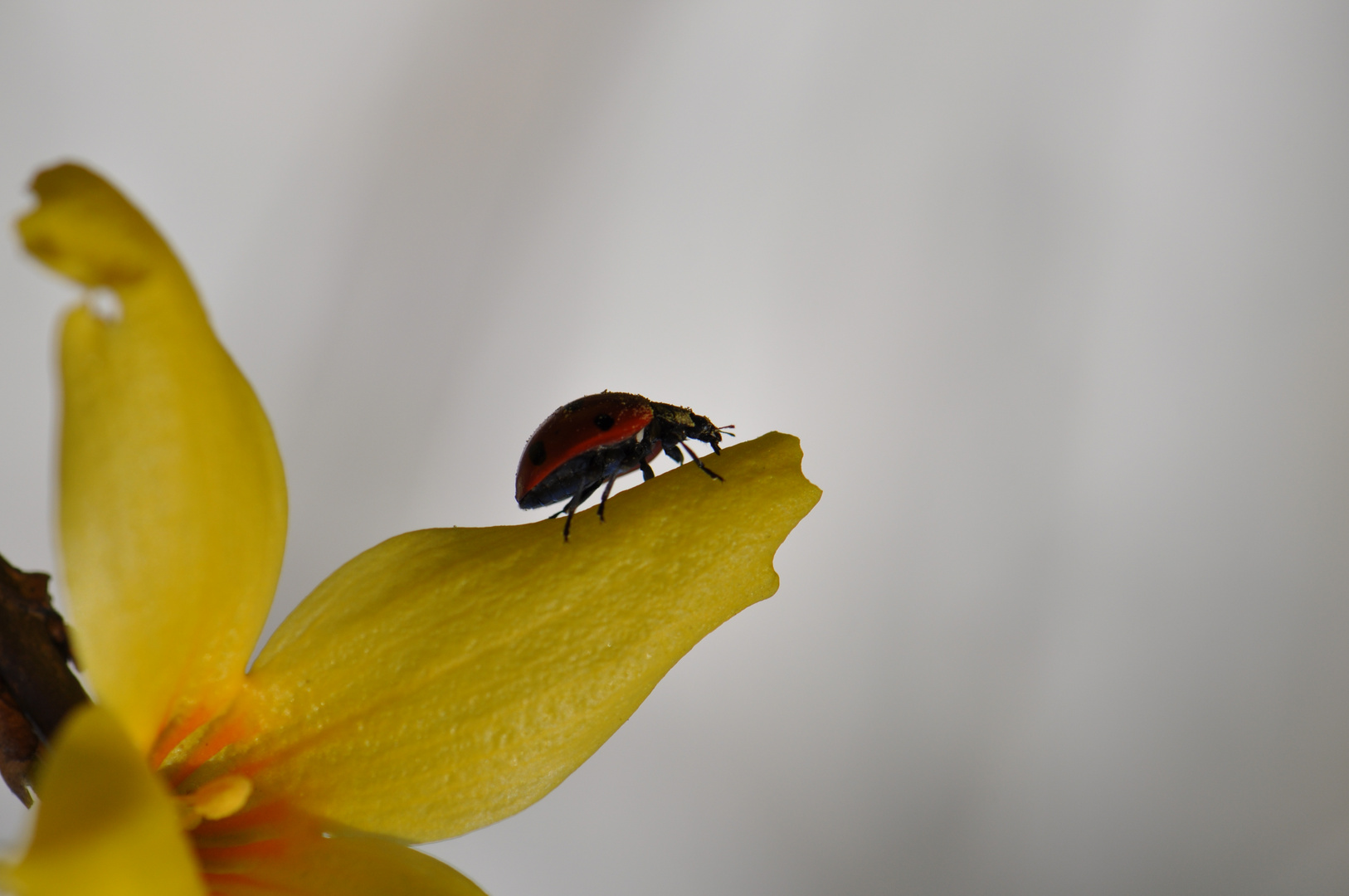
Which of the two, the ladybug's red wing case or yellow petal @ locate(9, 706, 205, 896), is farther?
the ladybug's red wing case

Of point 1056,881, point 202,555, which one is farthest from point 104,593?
point 1056,881

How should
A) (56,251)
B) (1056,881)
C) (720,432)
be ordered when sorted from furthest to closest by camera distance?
(1056,881)
(720,432)
(56,251)

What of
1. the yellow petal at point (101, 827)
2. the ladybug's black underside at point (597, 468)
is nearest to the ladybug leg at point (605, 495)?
the ladybug's black underside at point (597, 468)

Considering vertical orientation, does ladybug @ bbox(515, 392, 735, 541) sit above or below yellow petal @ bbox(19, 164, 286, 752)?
above

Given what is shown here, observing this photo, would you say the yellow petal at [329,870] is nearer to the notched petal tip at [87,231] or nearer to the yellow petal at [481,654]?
the yellow petal at [481,654]

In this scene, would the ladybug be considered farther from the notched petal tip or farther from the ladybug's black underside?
the notched petal tip

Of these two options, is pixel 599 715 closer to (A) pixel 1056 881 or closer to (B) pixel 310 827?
(B) pixel 310 827

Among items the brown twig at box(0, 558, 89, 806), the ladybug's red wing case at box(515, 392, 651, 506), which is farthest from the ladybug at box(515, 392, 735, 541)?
the brown twig at box(0, 558, 89, 806)
